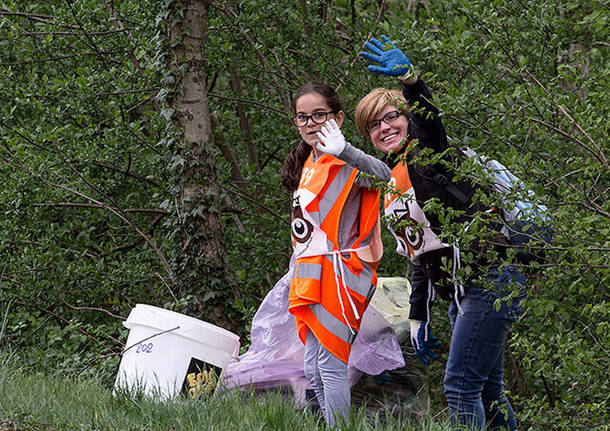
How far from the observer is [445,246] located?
3.11 meters

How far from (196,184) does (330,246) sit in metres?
1.46

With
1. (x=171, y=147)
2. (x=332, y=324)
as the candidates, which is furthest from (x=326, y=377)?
(x=171, y=147)

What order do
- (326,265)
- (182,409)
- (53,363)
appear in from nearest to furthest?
(182,409)
(326,265)
(53,363)

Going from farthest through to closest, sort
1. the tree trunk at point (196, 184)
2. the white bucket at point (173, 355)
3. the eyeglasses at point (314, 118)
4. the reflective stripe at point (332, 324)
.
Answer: the tree trunk at point (196, 184) < the white bucket at point (173, 355) < the eyeglasses at point (314, 118) < the reflective stripe at point (332, 324)

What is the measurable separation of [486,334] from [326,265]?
73cm

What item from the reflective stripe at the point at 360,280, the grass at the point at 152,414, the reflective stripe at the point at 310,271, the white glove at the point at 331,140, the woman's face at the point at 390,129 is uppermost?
the white glove at the point at 331,140

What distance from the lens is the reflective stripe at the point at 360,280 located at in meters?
3.27

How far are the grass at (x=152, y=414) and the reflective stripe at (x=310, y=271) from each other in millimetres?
538

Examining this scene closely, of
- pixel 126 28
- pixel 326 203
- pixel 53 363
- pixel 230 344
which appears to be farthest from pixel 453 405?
→ pixel 126 28

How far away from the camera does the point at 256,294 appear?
591cm

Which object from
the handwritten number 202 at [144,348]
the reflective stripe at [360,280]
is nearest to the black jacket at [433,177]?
the reflective stripe at [360,280]

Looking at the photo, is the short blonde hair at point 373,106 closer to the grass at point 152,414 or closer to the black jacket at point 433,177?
the black jacket at point 433,177

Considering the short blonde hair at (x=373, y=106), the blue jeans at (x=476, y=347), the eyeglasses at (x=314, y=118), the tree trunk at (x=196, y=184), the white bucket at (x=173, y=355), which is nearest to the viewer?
the blue jeans at (x=476, y=347)

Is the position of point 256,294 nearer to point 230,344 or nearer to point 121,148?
point 121,148
